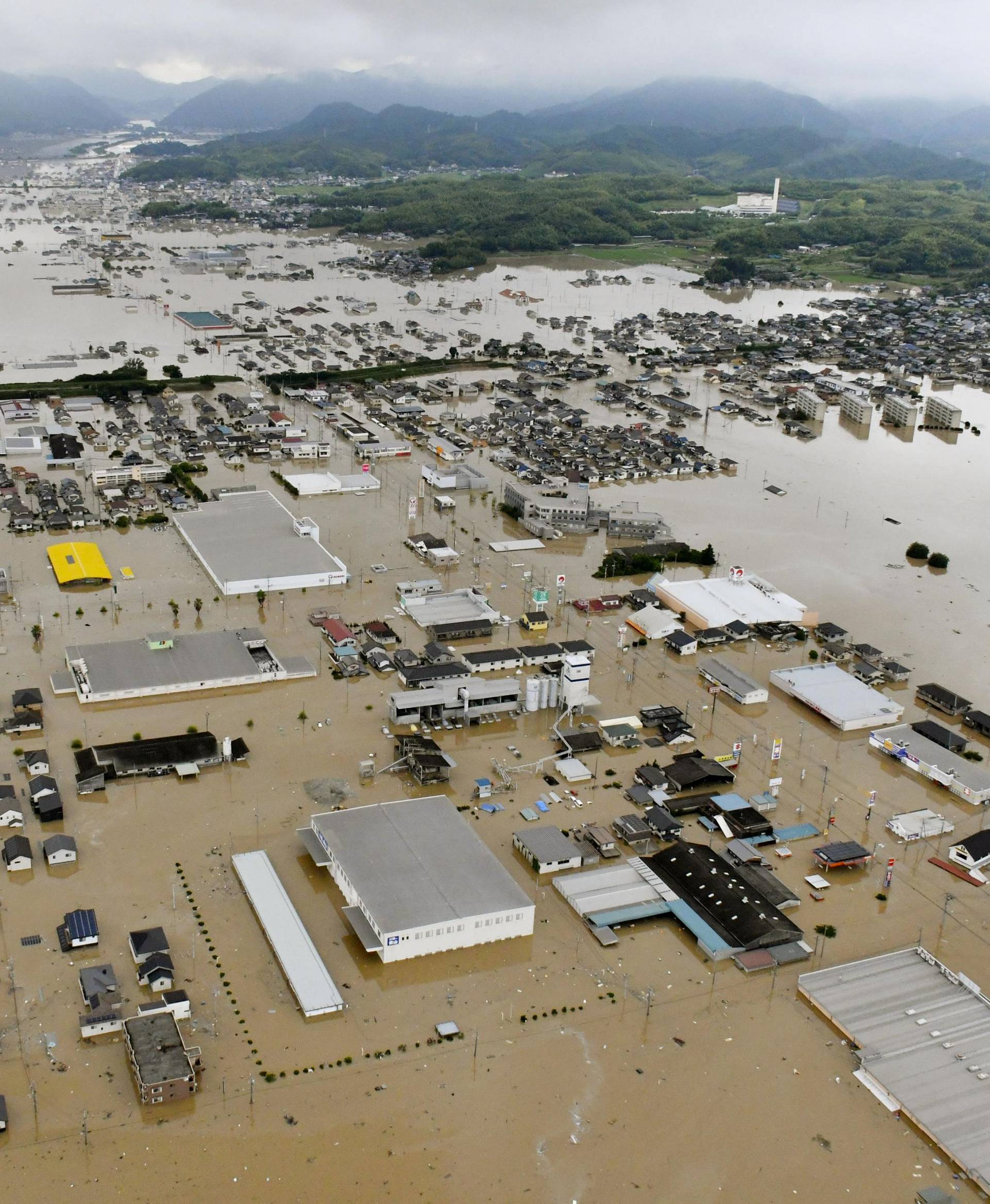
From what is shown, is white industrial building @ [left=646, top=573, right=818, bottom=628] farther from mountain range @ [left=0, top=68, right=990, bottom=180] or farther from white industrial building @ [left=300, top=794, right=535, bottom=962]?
mountain range @ [left=0, top=68, right=990, bottom=180]

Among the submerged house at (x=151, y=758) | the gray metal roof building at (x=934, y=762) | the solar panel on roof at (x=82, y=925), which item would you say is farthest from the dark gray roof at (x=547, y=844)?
the gray metal roof building at (x=934, y=762)

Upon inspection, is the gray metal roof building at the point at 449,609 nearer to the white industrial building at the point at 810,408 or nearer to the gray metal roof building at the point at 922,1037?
the gray metal roof building at the point at 922,1037

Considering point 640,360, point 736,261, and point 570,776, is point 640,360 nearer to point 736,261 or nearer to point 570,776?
point 736,261

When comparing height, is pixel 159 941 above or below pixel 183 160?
below

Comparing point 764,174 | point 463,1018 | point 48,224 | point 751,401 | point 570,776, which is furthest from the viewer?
point 764,174

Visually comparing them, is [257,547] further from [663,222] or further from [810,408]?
[663,222]

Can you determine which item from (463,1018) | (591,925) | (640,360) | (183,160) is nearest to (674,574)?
(591,925)
